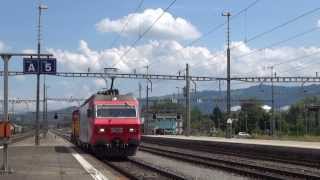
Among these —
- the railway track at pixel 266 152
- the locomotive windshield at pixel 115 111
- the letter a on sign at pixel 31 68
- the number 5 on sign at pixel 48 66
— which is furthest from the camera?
the number 5 on sign at pixel 48 66

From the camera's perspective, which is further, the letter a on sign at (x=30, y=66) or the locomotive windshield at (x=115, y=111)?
the letter a on sign at (x=30, y=66)

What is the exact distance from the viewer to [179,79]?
90.4 meters

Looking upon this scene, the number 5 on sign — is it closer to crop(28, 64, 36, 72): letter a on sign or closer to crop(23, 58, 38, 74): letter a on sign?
crop(23, 58, 38, 74): letter a on sign

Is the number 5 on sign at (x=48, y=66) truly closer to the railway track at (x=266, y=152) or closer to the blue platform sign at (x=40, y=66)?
the blue platform sign at (x=40, y=66)

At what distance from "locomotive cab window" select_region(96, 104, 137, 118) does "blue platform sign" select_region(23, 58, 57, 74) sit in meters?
12.7

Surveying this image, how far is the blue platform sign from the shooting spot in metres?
45.6

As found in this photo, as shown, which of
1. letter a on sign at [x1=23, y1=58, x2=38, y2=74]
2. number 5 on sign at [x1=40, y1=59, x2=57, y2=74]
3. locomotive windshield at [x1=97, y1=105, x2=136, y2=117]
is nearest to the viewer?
locomotive windshield at [x1=97, y1=105, x2=136, y2=117]

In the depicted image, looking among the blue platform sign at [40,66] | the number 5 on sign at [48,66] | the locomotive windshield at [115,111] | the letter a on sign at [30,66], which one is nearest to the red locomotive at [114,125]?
the locomotive windshield at [115,111]

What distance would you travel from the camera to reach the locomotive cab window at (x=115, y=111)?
32750 millimetres

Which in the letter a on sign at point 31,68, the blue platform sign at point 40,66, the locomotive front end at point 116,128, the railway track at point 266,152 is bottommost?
the railway track at point 266,152

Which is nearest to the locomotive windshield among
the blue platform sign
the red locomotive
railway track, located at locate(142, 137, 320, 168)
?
the red locomotive

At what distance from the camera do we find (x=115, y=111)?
32.9 metres

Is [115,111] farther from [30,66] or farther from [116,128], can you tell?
[30,66]

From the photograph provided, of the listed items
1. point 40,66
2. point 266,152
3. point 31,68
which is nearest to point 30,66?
point 31,68
